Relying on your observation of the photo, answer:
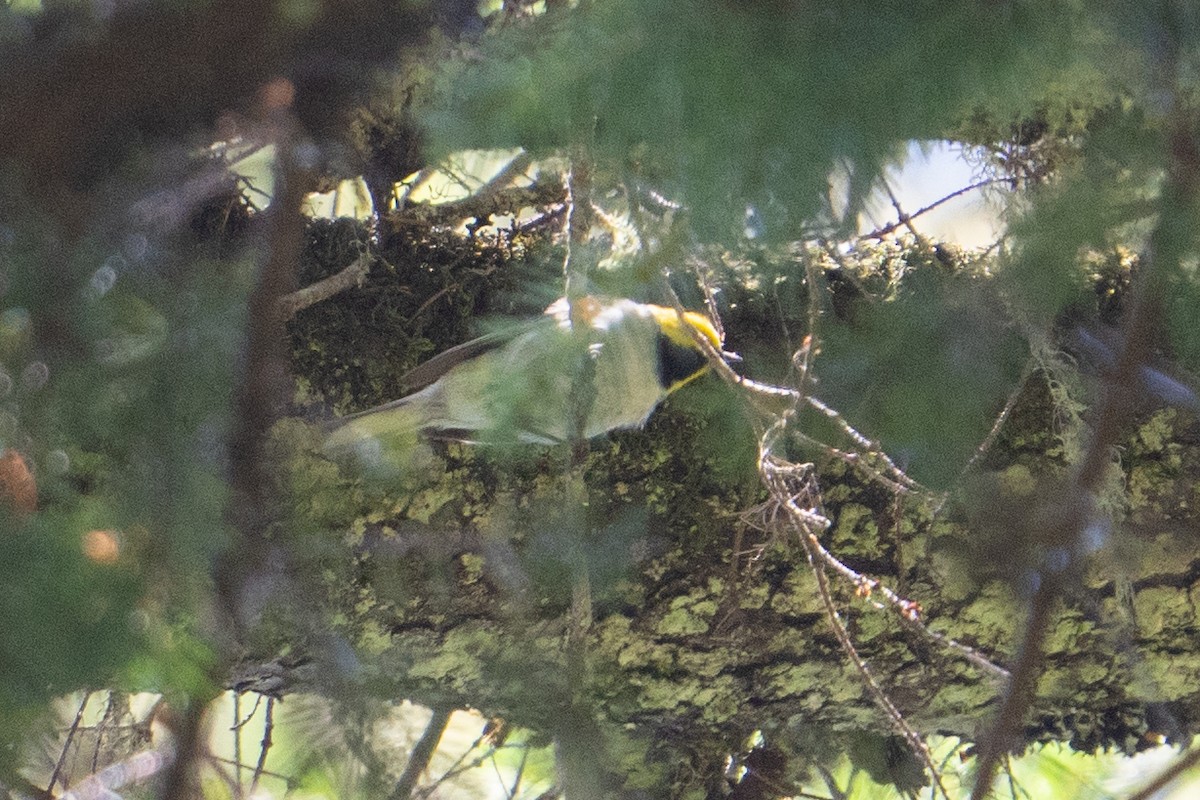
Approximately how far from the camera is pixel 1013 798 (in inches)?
64.4

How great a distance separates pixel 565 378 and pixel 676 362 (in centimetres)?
54

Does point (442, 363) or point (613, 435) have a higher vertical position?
point (442, 363)

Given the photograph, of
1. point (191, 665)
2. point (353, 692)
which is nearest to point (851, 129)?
point (191, 665)

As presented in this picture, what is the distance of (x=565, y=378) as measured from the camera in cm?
131

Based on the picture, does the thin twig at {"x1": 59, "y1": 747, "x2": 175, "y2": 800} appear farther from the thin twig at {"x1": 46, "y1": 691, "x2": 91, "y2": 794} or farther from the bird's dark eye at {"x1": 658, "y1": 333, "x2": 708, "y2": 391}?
the bird's dark eye at {"x1": 658, "y1": 333, "x2": 708, "y2": 391}

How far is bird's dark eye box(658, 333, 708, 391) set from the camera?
1.79 m

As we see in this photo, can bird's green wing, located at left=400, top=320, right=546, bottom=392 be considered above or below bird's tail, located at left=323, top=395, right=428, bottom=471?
above

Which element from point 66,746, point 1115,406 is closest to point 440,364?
point 66,746

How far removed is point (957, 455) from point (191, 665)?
1258mm

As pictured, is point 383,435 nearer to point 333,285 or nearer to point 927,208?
point 333,285

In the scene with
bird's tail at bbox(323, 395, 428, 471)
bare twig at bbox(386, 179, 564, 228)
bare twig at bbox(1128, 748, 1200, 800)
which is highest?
bare twig at bbox(386, 179, 564, 228)

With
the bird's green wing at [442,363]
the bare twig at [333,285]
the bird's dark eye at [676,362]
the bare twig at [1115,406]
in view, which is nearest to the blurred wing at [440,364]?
the bird's green wing at [442,363]

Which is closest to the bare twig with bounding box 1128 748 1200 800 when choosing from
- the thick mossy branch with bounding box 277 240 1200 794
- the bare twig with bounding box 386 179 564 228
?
the thick mossy branch with bounding box 277 240 1200 794

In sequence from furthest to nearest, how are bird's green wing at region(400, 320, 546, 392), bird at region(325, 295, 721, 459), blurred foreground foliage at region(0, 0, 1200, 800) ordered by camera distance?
bird's green wing at region(400, 320, 546, 392)
bird at region(325, 295, 721, 459)
blurred foreground foliage at region(0, 0, 1200, 800)
